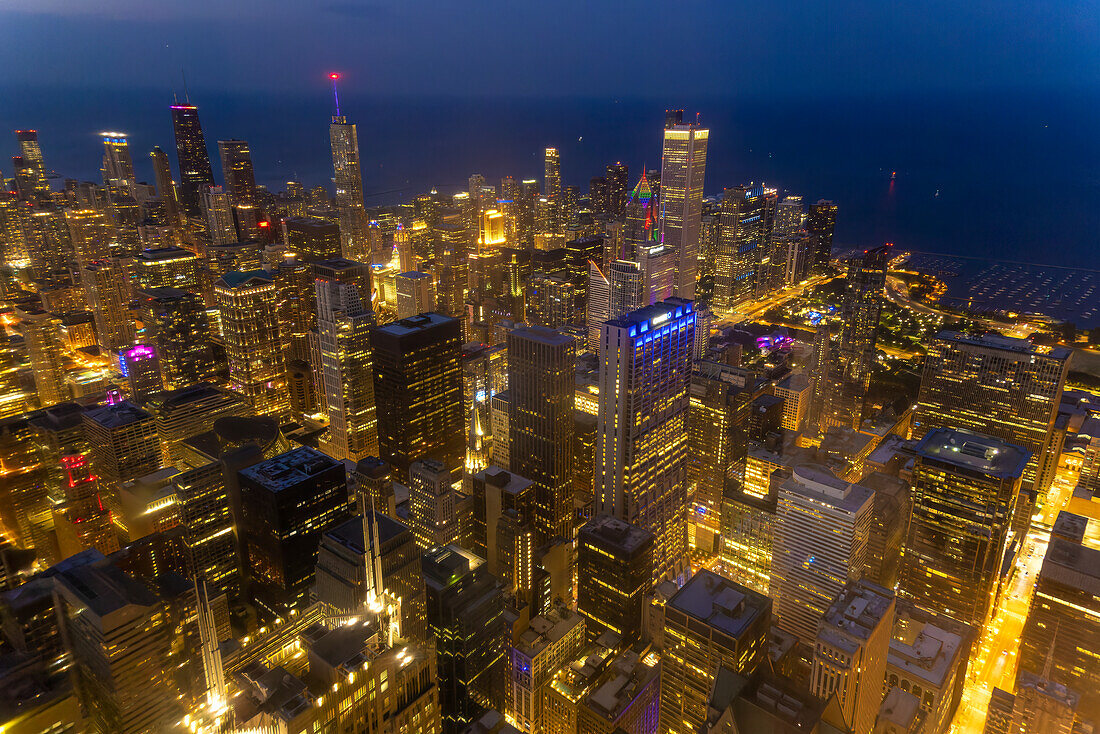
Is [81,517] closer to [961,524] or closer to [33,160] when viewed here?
[961,524]

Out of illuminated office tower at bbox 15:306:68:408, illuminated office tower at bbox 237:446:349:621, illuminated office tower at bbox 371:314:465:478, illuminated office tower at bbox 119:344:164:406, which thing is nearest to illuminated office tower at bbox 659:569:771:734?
illuminated office tower at bbox 237:446:349:621

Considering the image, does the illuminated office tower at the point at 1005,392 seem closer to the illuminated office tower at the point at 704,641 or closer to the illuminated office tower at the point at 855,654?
the illuminated office tower at the point at 855,654

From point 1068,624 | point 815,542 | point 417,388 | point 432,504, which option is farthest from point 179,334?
point 1068,624

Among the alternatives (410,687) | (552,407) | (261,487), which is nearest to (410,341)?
(552,407)

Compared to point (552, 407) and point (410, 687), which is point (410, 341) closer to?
point (552, 407)

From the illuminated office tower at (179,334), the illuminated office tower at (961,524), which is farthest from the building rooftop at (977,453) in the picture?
the illuminated office tower at (179,334)

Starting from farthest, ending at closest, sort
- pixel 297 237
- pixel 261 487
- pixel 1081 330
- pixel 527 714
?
pixel 297 237
pixel 1081 330
pixel 261 487
pixel 527 714

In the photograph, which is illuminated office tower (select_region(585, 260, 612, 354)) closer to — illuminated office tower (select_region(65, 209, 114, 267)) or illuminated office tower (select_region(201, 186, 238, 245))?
illuminated office tower (select_region(201, 186, 238, 245))
